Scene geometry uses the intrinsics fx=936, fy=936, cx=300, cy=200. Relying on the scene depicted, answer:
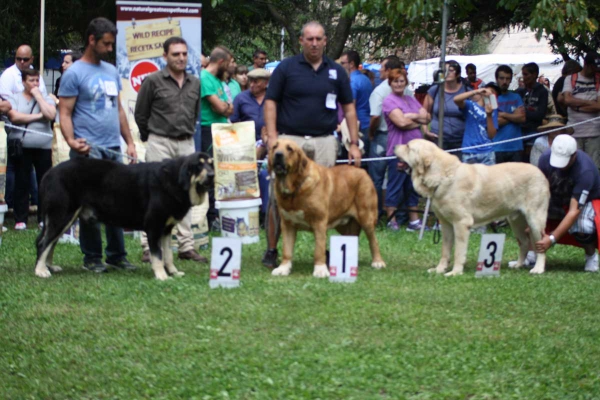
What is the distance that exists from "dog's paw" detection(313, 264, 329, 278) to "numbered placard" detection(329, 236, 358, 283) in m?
0.32

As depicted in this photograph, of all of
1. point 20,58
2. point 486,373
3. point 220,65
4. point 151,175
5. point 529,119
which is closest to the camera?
point 486,373

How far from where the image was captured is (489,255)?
28.0 feet

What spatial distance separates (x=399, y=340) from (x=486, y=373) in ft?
2.59

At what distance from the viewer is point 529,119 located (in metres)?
13.4

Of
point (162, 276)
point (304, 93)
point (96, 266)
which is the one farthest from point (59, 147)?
point (304, 93)

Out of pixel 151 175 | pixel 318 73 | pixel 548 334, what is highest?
pixel 318 73

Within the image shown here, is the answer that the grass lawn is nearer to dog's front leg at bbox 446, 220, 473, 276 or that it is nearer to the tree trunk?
dog's front leg at bbox 446, 220, 473, 276

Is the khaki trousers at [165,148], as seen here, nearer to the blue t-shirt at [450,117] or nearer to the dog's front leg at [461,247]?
the dog's front leg at [461,247]

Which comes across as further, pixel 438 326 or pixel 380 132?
pixel 380 132

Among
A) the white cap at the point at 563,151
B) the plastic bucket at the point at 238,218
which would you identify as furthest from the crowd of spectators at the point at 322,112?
the white cap at the point at 563,151

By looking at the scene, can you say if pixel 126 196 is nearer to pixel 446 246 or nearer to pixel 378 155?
pixel 446 246

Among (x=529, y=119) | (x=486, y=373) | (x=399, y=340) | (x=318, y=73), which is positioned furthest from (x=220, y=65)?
(x=486, y=373)

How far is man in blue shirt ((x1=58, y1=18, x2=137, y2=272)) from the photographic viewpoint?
841cm

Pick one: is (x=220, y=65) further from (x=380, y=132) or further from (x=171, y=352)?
(x=171, y=352)
